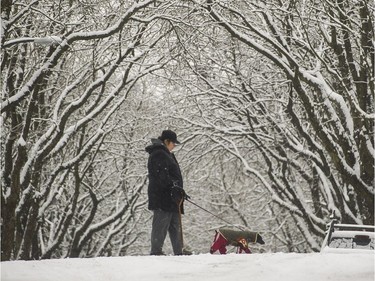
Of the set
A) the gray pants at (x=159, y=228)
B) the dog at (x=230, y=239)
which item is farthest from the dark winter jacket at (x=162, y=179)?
the dog at (x=230, y=239)

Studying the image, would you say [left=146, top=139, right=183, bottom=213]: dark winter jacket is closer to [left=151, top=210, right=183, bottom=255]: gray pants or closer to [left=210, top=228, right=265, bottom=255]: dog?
[left=151, top=210, right=183, bottom=255]: gray pants

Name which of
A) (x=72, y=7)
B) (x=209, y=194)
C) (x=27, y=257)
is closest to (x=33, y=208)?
(x=27, y=257)

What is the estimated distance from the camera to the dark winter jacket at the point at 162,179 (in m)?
8.80

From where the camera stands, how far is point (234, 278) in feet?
19.9

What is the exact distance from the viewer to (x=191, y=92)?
1691 cm

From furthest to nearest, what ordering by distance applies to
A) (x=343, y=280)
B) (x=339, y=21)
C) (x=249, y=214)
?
(x=249, y=214) → (x=339, y=21) → (x=343, y=280)

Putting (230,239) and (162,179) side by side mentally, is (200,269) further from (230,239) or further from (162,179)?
(230,239)

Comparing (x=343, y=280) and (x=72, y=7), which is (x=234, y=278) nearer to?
(x=343, y=280)

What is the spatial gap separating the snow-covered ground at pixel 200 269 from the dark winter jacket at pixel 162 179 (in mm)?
1689

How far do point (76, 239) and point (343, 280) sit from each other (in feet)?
42.8

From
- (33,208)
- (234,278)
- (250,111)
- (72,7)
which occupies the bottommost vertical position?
(234,278)

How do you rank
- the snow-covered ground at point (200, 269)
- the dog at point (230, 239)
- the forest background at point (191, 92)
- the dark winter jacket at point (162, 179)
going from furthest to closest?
1. the forest background at point (191, 92)
2. the dog at point (230, 239)
3. the dark winter jacket at point (162, 179)
4. the snow-covered ground at point (200, 269)

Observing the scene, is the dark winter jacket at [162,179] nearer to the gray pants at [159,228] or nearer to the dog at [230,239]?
the gray pants at [159,228]

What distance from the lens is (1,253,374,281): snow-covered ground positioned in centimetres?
602
